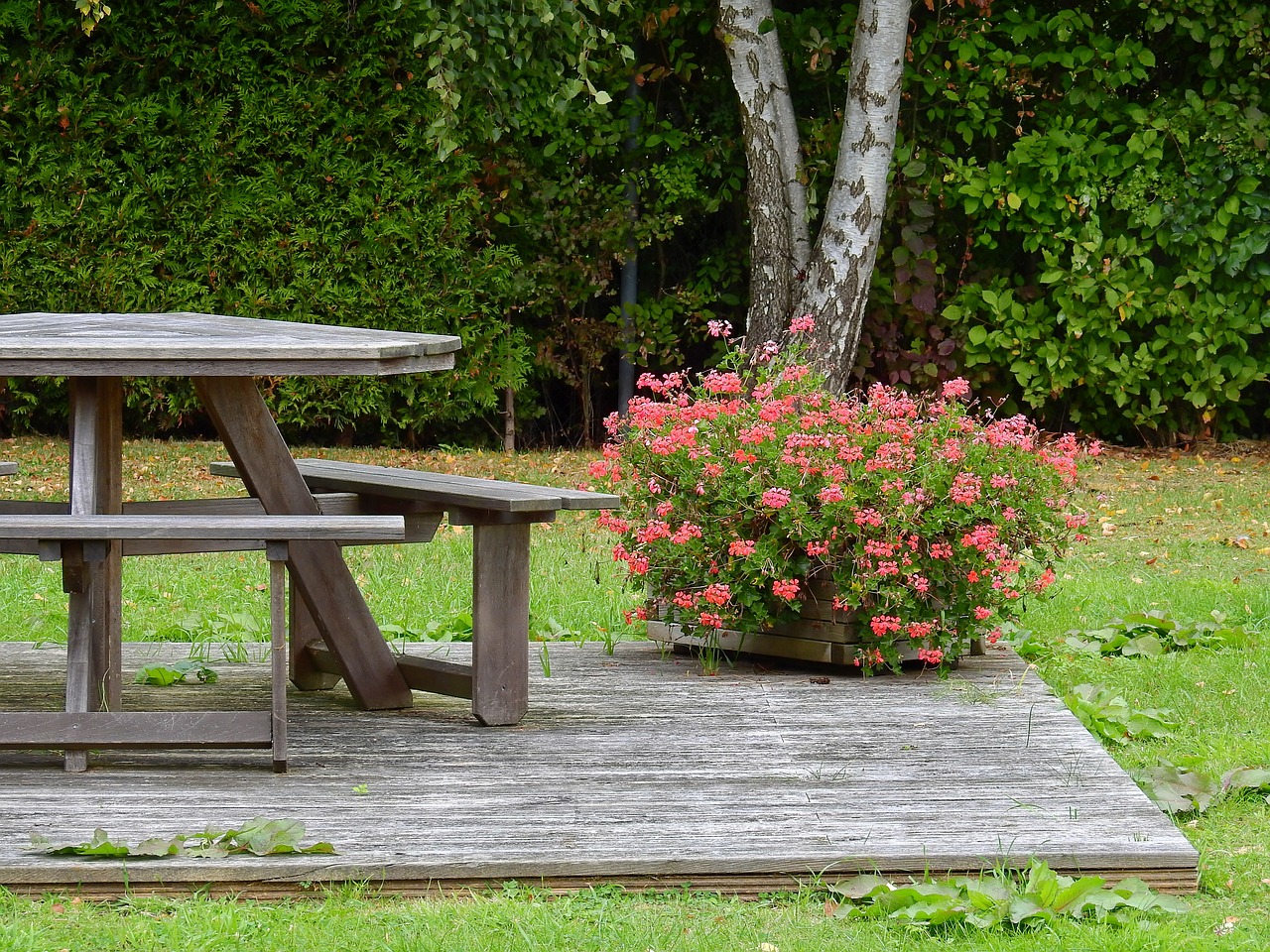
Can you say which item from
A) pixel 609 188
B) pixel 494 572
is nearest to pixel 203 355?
pixel 494 572

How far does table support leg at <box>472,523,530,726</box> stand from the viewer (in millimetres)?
3742

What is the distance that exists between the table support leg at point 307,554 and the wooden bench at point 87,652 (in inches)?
16.4

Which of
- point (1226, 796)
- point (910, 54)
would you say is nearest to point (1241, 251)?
point (910, 54)

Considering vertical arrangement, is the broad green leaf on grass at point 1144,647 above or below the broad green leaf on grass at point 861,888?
above

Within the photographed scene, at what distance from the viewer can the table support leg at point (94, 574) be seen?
336cm

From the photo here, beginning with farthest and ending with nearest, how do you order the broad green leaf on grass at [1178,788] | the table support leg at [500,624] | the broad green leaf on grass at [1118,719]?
the broad green leaf on grass at [1118,719]
the table support leg at [500,624]
the broad green leaf on grass at [1178,788]

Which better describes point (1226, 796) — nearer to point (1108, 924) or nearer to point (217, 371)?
point (1108, 924)

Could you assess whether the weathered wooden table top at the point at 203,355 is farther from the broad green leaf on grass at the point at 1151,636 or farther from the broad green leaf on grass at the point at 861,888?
the broad green leaf on grass at the point at 1151,636

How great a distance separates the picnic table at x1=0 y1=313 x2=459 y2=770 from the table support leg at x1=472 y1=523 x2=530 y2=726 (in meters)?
0.33

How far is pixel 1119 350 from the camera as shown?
374 inches

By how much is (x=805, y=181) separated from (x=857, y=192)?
488 millimetres

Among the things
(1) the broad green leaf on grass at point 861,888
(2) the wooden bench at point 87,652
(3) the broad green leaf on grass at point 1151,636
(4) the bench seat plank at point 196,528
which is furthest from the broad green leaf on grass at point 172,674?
(3) the broad green leaf on grass at point 1151,636

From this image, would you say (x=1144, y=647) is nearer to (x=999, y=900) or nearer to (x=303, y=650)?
(x=999, y=900)

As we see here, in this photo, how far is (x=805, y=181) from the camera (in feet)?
27.0
